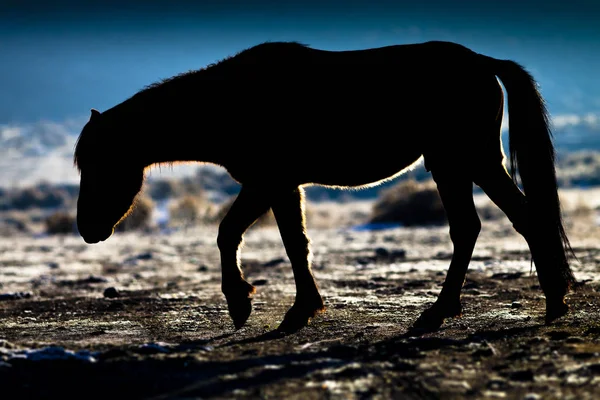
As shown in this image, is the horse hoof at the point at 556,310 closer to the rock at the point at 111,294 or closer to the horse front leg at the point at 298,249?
the horse front leg at the point at 298,249

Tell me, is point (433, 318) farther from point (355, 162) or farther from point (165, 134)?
point (165, 134)

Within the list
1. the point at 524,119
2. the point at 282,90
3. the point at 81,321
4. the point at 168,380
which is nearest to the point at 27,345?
the point at 168,380

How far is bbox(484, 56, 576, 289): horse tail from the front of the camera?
19.1 feet

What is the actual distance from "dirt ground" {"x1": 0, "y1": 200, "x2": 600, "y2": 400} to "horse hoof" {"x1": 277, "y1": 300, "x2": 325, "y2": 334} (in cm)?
11

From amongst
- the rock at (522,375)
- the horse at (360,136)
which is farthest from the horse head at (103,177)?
the rock at (522,375)

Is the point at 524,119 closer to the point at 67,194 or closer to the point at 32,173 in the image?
the point at 67,194

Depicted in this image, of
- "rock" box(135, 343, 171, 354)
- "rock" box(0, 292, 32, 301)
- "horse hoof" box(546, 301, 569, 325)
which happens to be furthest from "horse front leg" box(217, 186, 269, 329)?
"rock" box(0, 292, 32, 301)

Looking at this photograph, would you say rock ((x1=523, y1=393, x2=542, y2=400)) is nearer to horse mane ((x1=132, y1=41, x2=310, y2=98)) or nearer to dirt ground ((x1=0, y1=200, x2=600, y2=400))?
dirt ground ((x1=0, y1=200, x2=600, y2=400))

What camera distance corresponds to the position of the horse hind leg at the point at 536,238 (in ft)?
18.4

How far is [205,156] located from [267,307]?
80.9 inches

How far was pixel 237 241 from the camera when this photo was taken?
18.8 feet

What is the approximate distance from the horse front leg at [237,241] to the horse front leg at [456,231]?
4.74ft

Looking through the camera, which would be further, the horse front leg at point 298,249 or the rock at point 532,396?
the horse front leg at point 298,249

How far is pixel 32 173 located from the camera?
113938 mm
